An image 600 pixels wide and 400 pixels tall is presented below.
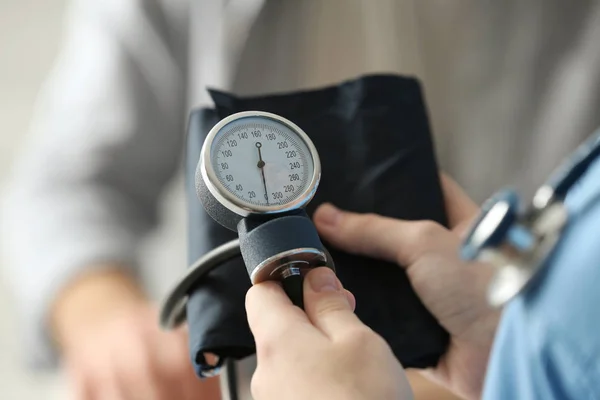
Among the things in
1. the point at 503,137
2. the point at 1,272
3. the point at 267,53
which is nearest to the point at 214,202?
the point at 267,53

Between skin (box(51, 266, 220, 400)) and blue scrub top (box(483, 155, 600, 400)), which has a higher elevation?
blue scrub top (box(483, 155, 600, 400))

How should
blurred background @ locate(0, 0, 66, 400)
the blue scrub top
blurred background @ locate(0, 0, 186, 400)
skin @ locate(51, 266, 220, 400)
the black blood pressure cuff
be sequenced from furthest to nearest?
blurred background @ locate(0, 0, 66, 400), blurred background @ locate(0, 0, 186, 400), skin @ locate(51, 266, 220, 400), the black blood pressure cuff, the blue scrub top

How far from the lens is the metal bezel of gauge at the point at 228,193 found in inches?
11.4

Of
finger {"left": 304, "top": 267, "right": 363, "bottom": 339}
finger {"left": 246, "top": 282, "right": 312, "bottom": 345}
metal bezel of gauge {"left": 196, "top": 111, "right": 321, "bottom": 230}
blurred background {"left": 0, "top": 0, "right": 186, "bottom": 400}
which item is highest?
metal bezel of gauge {"left": 196, "top": 111, "right": 321, "bottom": 230}

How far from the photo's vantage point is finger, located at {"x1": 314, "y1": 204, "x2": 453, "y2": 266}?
1.36 feet

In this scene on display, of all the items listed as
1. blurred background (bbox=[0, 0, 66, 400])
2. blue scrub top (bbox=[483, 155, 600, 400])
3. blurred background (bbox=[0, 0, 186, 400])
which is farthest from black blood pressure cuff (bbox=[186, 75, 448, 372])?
blurred background (bbox=[0, 0, 66, 400])

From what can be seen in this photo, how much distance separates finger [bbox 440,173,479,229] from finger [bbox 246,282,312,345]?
0.19 meters

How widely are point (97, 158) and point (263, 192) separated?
440mm

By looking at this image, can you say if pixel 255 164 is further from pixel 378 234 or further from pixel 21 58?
pixel 21 58

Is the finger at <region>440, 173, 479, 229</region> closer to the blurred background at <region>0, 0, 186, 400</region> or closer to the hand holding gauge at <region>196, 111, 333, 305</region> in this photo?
the hand holding gauge at <region>196, 111, 333, 305</region>

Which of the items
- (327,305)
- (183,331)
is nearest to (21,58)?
(183,331)

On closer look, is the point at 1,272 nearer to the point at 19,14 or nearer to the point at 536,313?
the point at 19,14

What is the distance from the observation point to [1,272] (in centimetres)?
97

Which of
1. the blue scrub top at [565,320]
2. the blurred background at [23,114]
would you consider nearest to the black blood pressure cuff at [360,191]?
the blue scrub top at [565,320]
